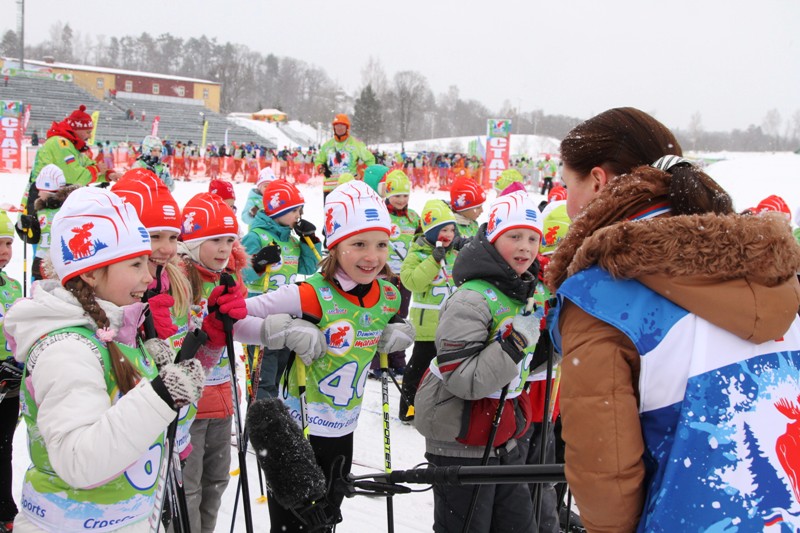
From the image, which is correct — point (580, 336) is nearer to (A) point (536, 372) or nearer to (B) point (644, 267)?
(B) point (644, 267)

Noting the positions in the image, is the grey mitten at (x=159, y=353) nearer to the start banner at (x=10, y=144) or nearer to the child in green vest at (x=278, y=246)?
the child in green vest at (x=278, y=246)

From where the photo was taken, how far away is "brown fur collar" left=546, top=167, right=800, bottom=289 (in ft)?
4.69

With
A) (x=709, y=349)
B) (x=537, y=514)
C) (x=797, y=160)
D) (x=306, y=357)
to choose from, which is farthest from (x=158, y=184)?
(x=797, y=160)

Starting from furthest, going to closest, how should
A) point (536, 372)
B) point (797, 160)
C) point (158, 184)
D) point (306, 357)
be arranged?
1. point (797, 160)
2. point (536, 372)
3. point (158, 184)
4. point (306, 357)

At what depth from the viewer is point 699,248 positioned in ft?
4.72

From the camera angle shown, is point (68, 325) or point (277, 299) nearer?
point (68, 325)

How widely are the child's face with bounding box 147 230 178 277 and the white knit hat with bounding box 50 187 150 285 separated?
3.36ft

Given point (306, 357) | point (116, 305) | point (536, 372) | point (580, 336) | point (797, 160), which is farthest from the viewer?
point (797, 160)

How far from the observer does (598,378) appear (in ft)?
4.81

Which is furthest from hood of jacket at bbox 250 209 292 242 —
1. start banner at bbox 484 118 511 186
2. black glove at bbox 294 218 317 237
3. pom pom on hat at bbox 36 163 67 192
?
start banner at bbox 484 118 511 186

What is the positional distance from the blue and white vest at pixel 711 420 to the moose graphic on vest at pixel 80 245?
167cm

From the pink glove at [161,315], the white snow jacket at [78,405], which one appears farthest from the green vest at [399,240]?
the white snow jacket at [78,405]

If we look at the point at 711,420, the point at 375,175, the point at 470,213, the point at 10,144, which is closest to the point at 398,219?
the point at 470,213

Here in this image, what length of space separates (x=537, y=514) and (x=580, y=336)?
195 centimetres
